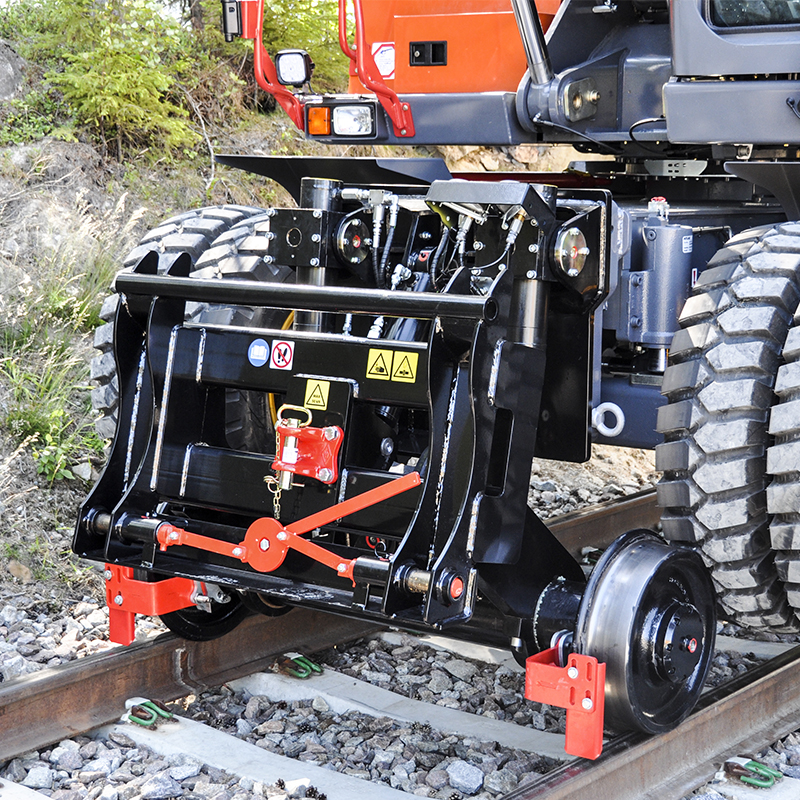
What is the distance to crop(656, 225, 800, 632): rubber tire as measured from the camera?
3.60 m

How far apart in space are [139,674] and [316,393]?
1395 mm

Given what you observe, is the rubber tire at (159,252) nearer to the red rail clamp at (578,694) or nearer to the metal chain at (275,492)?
the metal chain at (275,492)

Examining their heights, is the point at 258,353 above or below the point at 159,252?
below

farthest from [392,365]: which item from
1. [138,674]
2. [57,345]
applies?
[57,345]

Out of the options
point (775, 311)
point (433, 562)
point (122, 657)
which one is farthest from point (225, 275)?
point (775, 311)

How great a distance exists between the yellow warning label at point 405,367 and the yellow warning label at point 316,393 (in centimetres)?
24

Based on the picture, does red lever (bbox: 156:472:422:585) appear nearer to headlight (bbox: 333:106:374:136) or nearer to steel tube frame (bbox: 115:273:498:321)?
steel tube frame (bbox: 115:273:498:321)

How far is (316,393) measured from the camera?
3.60 m

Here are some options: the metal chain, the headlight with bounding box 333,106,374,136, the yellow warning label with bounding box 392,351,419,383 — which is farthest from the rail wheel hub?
the headlight with bounding box 333,106,374,136

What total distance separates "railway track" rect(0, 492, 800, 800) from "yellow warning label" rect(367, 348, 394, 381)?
4.30ft

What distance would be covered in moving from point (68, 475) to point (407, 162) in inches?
102

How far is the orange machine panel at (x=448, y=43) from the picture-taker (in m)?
5.25

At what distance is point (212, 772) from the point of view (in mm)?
3695

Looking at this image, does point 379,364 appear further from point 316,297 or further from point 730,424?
point 730,424
